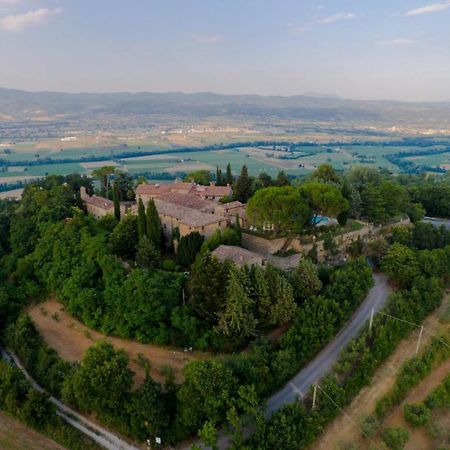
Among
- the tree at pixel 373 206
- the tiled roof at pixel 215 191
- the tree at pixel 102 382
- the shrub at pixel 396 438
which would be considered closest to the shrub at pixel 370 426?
the shrub at pixel 396 438

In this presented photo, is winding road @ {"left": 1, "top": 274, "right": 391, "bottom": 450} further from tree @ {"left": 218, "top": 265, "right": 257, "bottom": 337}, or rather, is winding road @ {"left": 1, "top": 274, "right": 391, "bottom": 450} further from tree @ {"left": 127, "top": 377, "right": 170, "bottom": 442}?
tree @ {"left": 218, "top": 265, "right": 257, "bottom": 337}

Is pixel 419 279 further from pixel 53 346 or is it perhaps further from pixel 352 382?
pixel 53 346

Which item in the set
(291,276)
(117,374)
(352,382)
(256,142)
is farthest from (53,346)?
(256,142)

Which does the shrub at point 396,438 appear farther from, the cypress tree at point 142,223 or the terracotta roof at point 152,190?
the terracotta roof at point 152,190

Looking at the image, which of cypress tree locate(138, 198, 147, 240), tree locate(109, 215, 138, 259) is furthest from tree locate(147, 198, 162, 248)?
tree locate(109, 215, 138, 259)

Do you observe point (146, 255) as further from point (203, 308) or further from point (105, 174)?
point (105, 174)

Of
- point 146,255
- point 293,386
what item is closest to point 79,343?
point 146,255
